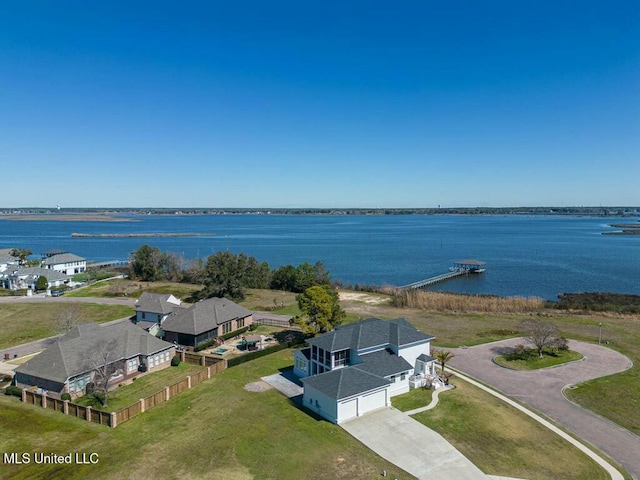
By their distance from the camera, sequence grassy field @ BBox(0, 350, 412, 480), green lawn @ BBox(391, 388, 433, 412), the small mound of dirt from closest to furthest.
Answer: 1. grassy field @ BBox(0, 350, 412, 480)
2. green lawn @ BBox(391, 388, 433, 412)
3. the small mound of dirt

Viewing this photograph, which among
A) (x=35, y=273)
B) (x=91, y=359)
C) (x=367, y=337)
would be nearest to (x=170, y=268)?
(x=35, y=273)

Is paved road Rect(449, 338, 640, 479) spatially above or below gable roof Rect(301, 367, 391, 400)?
below

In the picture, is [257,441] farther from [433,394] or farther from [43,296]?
[43,296]

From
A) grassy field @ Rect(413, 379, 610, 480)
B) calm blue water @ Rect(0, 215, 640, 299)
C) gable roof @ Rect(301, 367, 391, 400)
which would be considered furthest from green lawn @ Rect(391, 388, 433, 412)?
calm blue water @ Rect(0, 215, 640, 299)

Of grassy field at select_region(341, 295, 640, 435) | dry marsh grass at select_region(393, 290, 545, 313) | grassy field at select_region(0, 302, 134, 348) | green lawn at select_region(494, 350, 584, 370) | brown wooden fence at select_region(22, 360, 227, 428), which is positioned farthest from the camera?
dry marsh grass at select_region(393, 290, 545, 313)

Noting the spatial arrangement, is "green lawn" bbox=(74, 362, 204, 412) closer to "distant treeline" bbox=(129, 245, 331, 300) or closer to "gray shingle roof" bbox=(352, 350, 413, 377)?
"gray shingle roof" bbox=(352, 350, 413, 377)

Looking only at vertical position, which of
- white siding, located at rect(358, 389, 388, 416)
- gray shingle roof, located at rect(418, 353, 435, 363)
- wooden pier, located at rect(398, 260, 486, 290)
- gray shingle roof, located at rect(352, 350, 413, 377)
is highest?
gray shingle roof, located at rect(352, 350, 413, 377)

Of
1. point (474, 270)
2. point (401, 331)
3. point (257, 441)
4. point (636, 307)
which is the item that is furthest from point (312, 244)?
point (257, 441)
